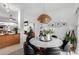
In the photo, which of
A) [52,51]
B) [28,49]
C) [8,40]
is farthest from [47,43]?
[8,40]

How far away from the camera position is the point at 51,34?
64.7 inches

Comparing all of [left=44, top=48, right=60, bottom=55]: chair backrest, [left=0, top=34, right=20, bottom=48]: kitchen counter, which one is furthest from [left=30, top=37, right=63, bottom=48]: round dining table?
[left=0, top=34, right=20, bottom=48]: kitchen counter

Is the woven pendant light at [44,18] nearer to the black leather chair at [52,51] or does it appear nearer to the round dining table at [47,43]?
the round dining table at [47,43]

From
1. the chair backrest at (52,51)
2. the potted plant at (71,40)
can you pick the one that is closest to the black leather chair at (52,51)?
the chair backrest at (52,51)

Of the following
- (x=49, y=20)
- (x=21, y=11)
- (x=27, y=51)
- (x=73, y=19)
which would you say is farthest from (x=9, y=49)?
(x=73, y=19)

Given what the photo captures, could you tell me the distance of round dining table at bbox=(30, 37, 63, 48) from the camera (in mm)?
1620

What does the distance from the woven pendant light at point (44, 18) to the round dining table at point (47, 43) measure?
26 cm

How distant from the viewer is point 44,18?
1643 mm

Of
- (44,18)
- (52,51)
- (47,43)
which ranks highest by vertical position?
(44,18)

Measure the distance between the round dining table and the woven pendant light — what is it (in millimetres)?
258

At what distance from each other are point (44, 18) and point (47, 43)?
1.17ft

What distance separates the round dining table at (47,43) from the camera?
1.62 m

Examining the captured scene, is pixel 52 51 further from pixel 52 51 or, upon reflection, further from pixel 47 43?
pixel 47 43

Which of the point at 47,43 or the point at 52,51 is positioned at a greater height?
the point at 47,43
